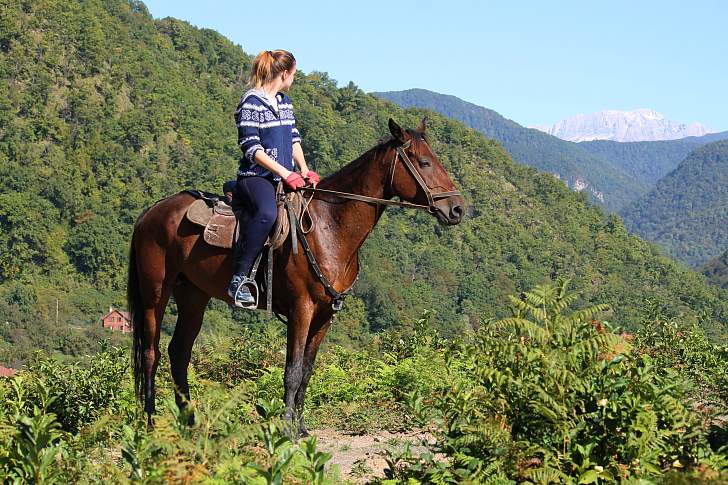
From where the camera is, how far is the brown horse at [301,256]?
6383mm

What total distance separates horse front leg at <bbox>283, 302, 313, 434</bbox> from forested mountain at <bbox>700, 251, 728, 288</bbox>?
137 m

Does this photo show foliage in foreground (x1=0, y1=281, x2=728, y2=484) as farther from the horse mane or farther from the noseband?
the horse mane

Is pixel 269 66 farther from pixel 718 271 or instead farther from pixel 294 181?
pixel 718 271

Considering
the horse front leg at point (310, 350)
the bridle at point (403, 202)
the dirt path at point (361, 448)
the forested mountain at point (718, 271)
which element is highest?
the bridle at point (403, 202)

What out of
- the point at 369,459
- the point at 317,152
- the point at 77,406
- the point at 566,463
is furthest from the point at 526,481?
the point at 317,152

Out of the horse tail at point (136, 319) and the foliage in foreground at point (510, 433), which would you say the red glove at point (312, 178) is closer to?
the horse tail at point (136, 319)

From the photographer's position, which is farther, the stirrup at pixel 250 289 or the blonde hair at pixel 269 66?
the blonde hair at pixel 269 66

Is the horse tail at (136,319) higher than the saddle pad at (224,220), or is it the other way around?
the saddle pad at (224,220)

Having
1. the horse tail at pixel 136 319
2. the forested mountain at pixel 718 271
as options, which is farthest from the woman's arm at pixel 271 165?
the forested mountain at pixel 718 271

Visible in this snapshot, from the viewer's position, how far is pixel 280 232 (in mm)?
6391

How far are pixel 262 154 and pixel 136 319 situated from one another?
74.6 inches

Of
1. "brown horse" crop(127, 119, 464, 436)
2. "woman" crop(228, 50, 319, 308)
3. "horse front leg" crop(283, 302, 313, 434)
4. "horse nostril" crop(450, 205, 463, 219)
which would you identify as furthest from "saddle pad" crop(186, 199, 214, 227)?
"horse nostril" crop(450, 205, 463, 219)

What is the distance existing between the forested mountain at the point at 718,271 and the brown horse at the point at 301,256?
449 ft

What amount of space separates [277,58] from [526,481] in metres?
3.67
